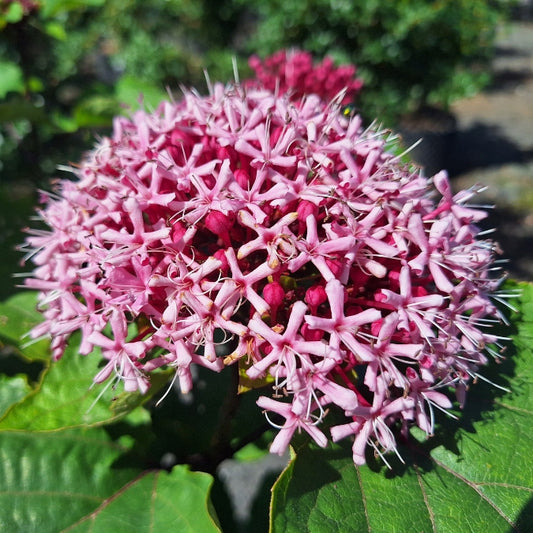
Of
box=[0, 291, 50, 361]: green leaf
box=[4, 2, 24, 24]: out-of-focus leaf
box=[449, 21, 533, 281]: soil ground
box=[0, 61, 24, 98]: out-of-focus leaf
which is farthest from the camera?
box=[449, 21, 533, 281]: soil ground

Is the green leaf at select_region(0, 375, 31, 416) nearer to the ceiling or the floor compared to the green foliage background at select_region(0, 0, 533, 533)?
nearer to the ceiling

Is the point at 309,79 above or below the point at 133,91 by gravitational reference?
below

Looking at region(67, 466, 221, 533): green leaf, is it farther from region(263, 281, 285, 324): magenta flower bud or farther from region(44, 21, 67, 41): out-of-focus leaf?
region(44, 21, 67, 41): out-of-focus leaf

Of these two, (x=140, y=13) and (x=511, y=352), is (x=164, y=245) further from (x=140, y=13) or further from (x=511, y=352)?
(x=140, y=13)

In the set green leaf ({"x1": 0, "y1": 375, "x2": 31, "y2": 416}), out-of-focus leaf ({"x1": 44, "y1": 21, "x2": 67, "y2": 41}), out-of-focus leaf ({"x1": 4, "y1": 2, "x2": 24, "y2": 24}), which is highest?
out-of-focus leaf ({"x1": 4, "y1": 2, "x2": 24, "y2": 24})

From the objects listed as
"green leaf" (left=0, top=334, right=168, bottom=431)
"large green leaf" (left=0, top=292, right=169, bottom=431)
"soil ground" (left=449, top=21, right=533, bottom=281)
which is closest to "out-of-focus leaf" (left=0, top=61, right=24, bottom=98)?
"large green leaf" (left=0, top=292, right=169, bottom=431)

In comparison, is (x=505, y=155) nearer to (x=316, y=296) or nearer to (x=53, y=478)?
(x=316, y=296)

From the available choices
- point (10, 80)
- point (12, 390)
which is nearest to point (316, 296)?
point (12, 390)
